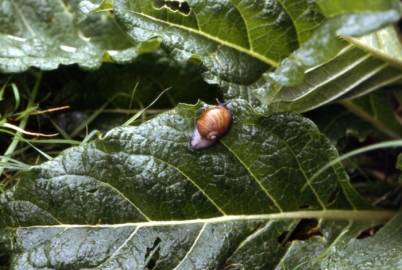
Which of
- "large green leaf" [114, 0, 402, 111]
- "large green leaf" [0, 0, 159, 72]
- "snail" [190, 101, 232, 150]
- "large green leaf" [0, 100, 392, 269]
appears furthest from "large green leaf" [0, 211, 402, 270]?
"large green leaf" [0, 0, 159, 72]

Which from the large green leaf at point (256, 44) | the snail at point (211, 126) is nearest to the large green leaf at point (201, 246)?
the snail at point (211, 126)

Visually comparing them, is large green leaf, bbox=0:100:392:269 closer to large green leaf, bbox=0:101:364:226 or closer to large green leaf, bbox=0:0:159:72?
large green leaf, bbox=0:101:364:226

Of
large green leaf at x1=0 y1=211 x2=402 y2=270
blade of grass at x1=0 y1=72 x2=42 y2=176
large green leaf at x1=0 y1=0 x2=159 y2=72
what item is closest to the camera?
large green leaf at x1=0 y1=211 x2=402 y2=270

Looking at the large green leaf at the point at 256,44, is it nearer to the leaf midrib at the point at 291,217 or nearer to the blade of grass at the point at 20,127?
the leaf midrib at the point at 291,217

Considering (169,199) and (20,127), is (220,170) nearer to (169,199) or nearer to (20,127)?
(169,199)

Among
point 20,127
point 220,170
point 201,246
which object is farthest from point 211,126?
point 20,127

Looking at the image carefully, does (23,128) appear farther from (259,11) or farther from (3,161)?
(259,11)
